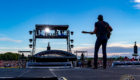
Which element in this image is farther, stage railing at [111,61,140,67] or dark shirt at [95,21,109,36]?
stage railing at [111,61,140,67]

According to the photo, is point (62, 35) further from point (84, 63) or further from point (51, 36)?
point (84, 63)

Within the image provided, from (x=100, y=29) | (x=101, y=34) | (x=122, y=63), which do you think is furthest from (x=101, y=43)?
(x=122, y=63)

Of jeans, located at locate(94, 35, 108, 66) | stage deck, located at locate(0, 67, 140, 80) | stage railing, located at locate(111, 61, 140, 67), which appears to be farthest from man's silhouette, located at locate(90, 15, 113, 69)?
stage railing, located at locate(111, 61, 140, 67)

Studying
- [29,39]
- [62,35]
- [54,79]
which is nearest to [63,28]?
[62,35]

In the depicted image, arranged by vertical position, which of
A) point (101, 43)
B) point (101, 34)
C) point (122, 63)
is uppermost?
point (101, 34)

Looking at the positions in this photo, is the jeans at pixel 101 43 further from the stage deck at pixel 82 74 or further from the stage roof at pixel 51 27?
the stage roof at pixel 51 27

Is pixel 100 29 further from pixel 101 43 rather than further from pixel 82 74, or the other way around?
pixel 82 74

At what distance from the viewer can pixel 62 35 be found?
41688 millimetres

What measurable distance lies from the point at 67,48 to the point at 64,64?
76.0 ft

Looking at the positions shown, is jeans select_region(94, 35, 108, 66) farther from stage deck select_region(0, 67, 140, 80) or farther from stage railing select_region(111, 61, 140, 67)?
stage railing select_region(111, 61, 140, 67)

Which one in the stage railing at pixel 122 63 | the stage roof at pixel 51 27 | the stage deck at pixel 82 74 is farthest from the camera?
the stage roof at pixel 51 27

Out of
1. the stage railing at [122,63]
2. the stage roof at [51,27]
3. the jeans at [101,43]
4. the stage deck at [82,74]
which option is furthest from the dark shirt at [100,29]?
the stage roof at [51,27]

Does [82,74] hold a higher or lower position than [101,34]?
lower

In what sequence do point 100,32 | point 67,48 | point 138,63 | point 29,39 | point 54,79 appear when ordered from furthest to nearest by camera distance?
point 67,48 < point 29,39 < point 138,63 < point 100,32 < point 54,79
